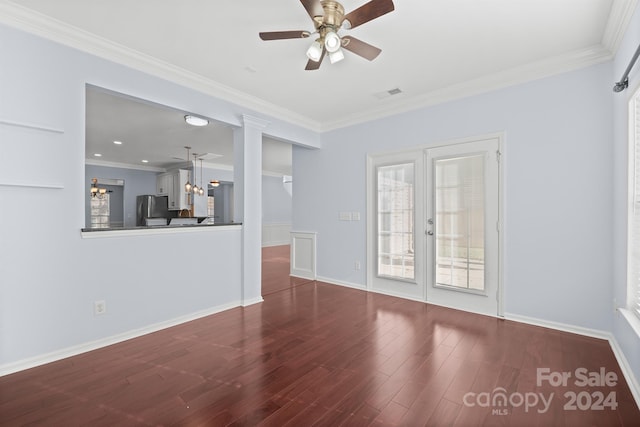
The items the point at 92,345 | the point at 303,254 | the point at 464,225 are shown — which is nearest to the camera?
the point at 92,345

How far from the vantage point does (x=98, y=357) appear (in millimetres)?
2396

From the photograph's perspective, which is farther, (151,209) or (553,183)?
(151,209)

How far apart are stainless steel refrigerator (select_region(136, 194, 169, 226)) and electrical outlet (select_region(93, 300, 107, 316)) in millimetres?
6396

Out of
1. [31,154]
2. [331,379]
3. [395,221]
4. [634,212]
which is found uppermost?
[31,154]

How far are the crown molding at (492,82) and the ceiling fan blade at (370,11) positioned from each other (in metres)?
2.13

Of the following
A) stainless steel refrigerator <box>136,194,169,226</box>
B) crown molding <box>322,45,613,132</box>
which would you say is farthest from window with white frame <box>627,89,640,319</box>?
stainless steel refrigerator <box>136,194,169,226</box>

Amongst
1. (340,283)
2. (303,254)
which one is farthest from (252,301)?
(303,254)

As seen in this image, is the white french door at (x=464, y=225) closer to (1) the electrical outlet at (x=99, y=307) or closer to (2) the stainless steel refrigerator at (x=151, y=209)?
(1) the electrical outlet at (x=99, y=307)

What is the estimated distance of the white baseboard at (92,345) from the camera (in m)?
2.17

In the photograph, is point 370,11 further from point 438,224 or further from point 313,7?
point 438,224

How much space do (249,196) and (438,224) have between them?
97.9 inches

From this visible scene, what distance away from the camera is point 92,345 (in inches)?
99.2

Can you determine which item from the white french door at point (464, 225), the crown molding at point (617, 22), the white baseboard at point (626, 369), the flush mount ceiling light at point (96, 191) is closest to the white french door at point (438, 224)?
the white french door at point (464, 225)

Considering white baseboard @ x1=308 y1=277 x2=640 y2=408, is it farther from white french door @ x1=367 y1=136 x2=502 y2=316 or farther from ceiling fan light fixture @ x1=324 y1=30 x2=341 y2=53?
ceiling fan light fixture @ x1=324 y1=30 x2=341 y2=53
